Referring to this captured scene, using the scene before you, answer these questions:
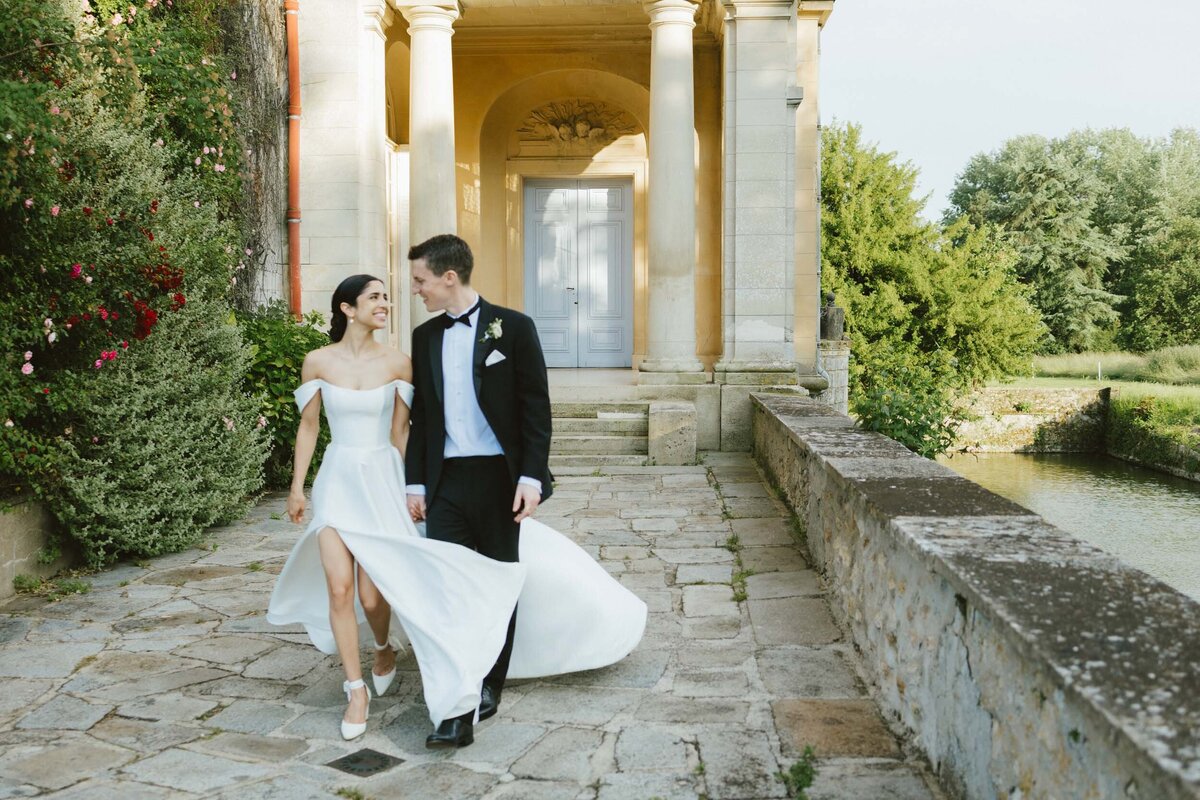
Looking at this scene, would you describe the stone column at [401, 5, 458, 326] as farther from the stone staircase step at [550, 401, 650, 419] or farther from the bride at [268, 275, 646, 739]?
the bride at [268, 275, 646, 739]

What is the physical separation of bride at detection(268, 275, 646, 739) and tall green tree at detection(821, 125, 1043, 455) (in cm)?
3368

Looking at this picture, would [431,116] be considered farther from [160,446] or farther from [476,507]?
[476,507]

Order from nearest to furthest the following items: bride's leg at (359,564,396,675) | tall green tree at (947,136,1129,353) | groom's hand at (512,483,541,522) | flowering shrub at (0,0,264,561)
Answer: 1. groom's hand at (512,483,541,522)
2. bride's leg at (359,564,396,675)
3. flowering shrub at (0,0,264,561)
4. tall green tree at (947,136,1129,353)

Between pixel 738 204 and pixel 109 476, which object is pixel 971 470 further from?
pixel 109 476

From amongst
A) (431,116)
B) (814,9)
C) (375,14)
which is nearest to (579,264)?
(814,9)

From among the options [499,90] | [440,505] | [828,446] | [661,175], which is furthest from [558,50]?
[440,505]

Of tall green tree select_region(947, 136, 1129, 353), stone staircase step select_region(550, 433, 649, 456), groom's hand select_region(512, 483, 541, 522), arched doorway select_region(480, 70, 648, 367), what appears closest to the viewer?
groom's hand select_region(512, 483, 541, 522)

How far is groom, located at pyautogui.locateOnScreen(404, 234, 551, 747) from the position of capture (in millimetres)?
3844

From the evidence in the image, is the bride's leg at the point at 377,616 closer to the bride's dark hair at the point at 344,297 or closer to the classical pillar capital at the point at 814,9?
the bride's dark hair at the point at 344,297

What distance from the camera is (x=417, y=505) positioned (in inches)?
157

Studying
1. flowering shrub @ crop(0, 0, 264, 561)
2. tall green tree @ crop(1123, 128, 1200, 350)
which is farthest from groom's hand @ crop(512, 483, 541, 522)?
tall green tree @ crop(1123, 128, 1200, 350)

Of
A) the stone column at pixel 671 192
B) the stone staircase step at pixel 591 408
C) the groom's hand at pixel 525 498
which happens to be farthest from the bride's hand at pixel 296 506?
the stone column at pixel 671 192

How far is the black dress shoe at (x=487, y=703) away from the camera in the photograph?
3893mm

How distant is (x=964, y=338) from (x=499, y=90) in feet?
94.5
